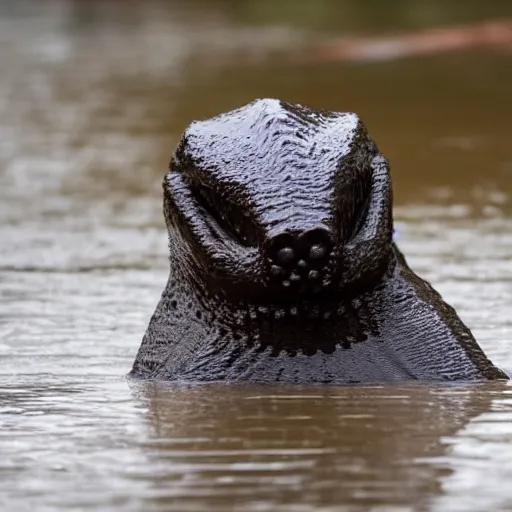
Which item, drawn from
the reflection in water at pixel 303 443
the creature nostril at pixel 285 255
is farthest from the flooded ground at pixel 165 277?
the creature nostril at pixel 285 255

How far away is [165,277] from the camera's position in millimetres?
8578

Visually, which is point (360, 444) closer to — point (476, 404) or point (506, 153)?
point (476, 404)

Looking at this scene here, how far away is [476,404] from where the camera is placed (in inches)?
180

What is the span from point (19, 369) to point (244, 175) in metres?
1.92

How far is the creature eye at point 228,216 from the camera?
16.1 feet

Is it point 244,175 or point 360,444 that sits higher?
point 244,175

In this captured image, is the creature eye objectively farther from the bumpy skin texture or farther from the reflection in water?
the reflection in water

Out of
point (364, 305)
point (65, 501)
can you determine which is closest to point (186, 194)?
point (364, 305)

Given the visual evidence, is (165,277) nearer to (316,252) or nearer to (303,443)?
(316,252)

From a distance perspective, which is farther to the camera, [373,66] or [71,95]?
[373,66]

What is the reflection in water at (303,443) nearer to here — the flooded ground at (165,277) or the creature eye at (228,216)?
the flooded ground at (165,277)

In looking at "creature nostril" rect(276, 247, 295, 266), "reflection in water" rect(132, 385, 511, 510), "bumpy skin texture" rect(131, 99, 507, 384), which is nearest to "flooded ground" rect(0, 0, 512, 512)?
"reflection in water" rect(132, 385, 511, 510)

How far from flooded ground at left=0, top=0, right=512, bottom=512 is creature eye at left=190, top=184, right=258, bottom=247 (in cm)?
51

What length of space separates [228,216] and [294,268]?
1.53 ft
